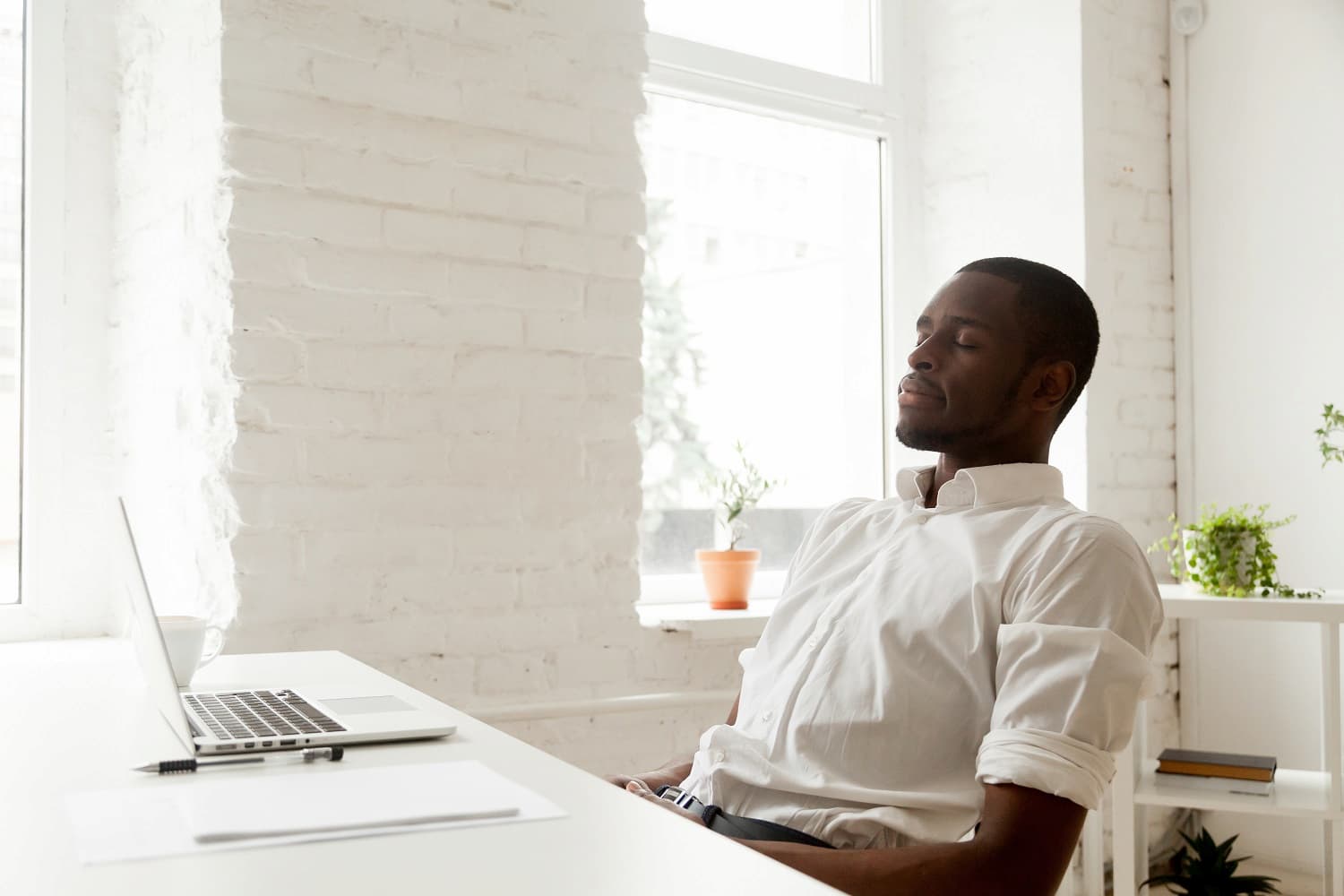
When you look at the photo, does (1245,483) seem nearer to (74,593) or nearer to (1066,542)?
(1066,542)

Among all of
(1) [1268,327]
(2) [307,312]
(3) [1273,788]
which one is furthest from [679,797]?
(1) [1268,327]

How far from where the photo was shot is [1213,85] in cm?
311

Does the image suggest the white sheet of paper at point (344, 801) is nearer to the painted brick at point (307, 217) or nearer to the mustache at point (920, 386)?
the mustache at point (920, 386)

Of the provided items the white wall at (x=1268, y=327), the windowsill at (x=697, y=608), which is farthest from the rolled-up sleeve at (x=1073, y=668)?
the white wall at (x=1268, y=327)

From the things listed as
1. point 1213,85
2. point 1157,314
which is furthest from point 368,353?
point 1213,85

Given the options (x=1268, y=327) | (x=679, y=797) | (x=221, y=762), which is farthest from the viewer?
(x=1268, y=327)

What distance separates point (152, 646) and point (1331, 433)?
2.58m

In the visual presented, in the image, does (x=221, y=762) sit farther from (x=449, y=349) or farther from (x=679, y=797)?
(x=449, y=349)

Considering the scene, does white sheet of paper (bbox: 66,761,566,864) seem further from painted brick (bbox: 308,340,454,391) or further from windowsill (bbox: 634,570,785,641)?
windowsill (bbox: 634,570,785,641)

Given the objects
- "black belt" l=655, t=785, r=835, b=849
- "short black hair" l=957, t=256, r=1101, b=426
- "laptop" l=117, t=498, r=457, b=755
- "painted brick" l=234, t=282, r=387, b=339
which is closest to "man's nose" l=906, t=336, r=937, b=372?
"short black hair" l=957, t=256, r=1101, b=426

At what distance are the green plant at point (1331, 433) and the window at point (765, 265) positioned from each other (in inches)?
38.1

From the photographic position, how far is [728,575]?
8.47ft

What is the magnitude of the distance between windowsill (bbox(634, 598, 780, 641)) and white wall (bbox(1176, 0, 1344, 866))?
126 cm

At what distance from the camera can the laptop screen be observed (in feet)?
3.23
